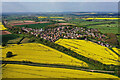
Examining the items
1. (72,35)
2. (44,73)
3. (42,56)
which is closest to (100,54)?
(42,56)

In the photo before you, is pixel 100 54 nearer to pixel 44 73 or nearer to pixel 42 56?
pixel 42 56

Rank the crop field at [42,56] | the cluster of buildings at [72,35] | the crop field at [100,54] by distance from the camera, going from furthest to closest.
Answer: the cluster of buildings at [72,35] → the crop field at [100,54] → the crop field at [42,56]

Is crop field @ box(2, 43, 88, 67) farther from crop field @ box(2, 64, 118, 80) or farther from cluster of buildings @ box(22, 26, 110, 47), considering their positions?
cluster of buildings @ box(22, 26, 110, 47)

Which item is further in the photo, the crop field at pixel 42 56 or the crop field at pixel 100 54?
the crop field at pixel 100 54

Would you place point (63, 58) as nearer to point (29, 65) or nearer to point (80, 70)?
point (80, 70)

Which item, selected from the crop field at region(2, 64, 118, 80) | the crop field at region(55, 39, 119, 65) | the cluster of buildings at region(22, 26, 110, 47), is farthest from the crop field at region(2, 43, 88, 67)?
the cluster of buildings at region(22, 26, 110, 47)

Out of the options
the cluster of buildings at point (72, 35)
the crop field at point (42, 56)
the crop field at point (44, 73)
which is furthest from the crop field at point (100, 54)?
the crop field at point (44, 73)

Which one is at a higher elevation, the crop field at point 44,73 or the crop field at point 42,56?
the crop field at point 42,56

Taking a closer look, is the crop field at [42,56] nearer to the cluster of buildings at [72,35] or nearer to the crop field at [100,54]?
the crop field at [100,54]

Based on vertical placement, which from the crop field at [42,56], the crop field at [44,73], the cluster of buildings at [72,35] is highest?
the cluster of buildings at [72,35]

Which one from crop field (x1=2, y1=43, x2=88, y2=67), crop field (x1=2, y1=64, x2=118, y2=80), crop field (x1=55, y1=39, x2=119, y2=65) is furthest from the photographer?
crop field (x1=55, y1=39, x2=119, y2=65)
